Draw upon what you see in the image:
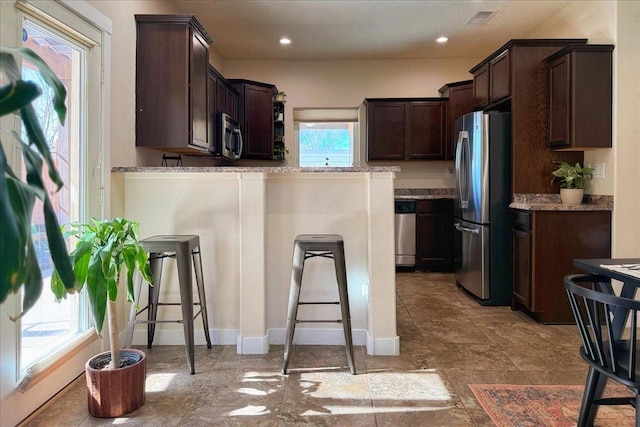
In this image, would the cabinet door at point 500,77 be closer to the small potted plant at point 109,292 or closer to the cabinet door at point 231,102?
the cabinet door at point 231,102

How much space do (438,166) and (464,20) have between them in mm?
1991

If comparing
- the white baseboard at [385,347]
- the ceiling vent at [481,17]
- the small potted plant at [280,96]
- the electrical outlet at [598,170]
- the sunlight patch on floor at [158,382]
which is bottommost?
the sunlight patch on floor at [158,382]

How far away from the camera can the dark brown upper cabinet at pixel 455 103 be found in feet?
17.3

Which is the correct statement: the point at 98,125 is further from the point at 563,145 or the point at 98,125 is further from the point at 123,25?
the point at 563,145

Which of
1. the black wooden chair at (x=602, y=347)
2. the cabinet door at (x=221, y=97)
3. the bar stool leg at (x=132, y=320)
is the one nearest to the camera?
the black wooden chair at (x=602, y=347)

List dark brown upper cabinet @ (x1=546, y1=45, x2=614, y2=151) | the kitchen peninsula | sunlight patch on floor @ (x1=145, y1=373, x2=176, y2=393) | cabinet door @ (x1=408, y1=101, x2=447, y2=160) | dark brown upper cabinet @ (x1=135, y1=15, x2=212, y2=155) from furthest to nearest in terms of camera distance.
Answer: cabinet door @ (x1=408, y1=101, x2=447, y2=160) → dark brown upper cabinet @ (x1=546, y1=45, x2=614, y2=151) → dark brown upper cabinet @ (x1=135, y1=15, x2=212, y2=155) → the kitchen peninsula → sunlight patch on floor @ (x1=145, y1=373, x2=176, y2=393)

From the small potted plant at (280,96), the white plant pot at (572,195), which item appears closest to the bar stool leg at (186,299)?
the white plant pot at (572,195)

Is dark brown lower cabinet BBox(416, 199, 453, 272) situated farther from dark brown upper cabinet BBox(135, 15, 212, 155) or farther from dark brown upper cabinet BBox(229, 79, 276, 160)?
dark brown upper cabinet BBox(135, 15, 212, 155)

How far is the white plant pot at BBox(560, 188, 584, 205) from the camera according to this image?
11.0 feet

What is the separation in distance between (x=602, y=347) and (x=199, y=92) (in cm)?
309

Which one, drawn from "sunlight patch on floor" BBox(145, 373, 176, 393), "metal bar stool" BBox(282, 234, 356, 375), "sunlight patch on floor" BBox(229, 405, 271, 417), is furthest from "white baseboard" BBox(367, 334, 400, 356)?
"sunlight patch on floor" BBox(145, 373, 176, 393)

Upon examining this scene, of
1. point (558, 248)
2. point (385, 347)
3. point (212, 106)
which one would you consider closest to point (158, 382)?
point (385, 347)

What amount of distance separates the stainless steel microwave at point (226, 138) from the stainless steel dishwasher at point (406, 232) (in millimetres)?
2131

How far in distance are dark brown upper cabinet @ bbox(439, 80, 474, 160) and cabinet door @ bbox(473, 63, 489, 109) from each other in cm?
92
